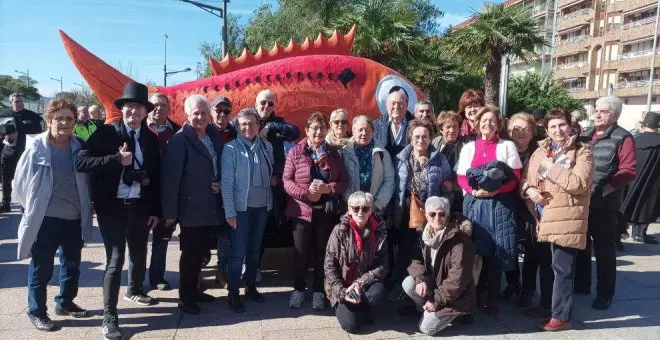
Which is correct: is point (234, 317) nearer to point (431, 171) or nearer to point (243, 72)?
point (431, 171)

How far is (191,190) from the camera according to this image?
3506 mm

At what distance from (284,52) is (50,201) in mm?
3330

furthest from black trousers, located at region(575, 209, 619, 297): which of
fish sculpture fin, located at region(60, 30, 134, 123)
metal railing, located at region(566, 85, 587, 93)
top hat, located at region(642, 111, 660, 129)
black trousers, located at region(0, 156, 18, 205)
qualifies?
metal railing, located at region(566, 85, 587, 93)

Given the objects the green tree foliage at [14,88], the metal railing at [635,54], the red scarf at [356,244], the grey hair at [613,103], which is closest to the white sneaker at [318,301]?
the red scarf at [356,244]

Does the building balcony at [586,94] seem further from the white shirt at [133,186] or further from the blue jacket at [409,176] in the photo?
the white shirt at [133,186]

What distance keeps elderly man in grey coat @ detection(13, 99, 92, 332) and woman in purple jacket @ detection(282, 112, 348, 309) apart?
1.54 meters

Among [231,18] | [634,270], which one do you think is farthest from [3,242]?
[231,18]

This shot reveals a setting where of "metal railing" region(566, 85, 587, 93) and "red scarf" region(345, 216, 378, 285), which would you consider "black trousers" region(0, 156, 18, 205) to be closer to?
"red scarf" region(345, 216, 378, 285)

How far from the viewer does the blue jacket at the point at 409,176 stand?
367cm

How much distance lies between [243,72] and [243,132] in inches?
76.0

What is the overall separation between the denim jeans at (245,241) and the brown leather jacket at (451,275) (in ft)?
4.34

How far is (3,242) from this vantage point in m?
5.94

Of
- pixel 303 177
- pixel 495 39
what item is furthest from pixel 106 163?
pixel 495 39

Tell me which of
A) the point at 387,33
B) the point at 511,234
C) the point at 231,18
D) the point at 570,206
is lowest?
the point at 511,234
